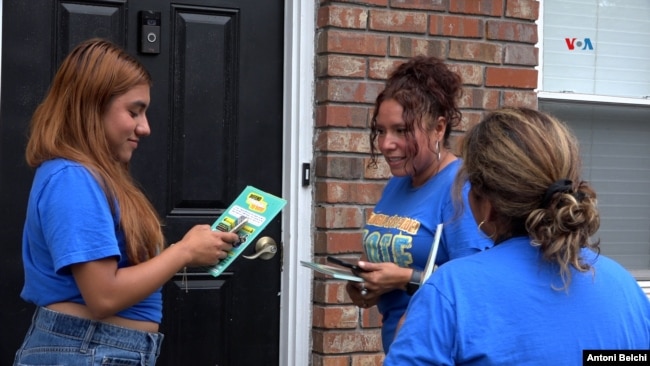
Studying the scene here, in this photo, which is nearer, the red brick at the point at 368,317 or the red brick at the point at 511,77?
the red brick at the point at 368,317

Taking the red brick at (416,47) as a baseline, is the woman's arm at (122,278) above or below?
below

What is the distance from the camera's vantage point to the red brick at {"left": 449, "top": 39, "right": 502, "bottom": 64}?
16.3 ft

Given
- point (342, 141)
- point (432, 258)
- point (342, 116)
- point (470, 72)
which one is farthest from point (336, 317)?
point (432, 258)

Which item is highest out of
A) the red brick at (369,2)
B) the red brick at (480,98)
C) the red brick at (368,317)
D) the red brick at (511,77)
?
the red brick at (369,2)

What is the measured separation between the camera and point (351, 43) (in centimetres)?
471

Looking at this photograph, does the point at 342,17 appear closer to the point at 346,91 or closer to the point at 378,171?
the point at 346,91

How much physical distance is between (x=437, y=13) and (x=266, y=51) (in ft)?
2.78

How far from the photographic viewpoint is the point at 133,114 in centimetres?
307

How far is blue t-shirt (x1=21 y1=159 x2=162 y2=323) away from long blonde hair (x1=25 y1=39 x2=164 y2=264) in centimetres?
4

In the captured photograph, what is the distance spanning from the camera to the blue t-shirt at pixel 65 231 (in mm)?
2787

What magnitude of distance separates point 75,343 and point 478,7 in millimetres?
2901

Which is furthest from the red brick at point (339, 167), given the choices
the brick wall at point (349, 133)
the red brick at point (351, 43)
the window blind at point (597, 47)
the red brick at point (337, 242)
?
the window blind at point (597, 47)

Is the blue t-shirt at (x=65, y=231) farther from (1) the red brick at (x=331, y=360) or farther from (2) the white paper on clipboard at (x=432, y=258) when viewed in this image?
(1) the red brick at (x=331, y=360)

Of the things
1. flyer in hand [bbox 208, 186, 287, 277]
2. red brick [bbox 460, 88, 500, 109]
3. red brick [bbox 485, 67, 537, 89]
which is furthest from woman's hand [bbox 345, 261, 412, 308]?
red brick [bbox 485, 67, 537, 89]
